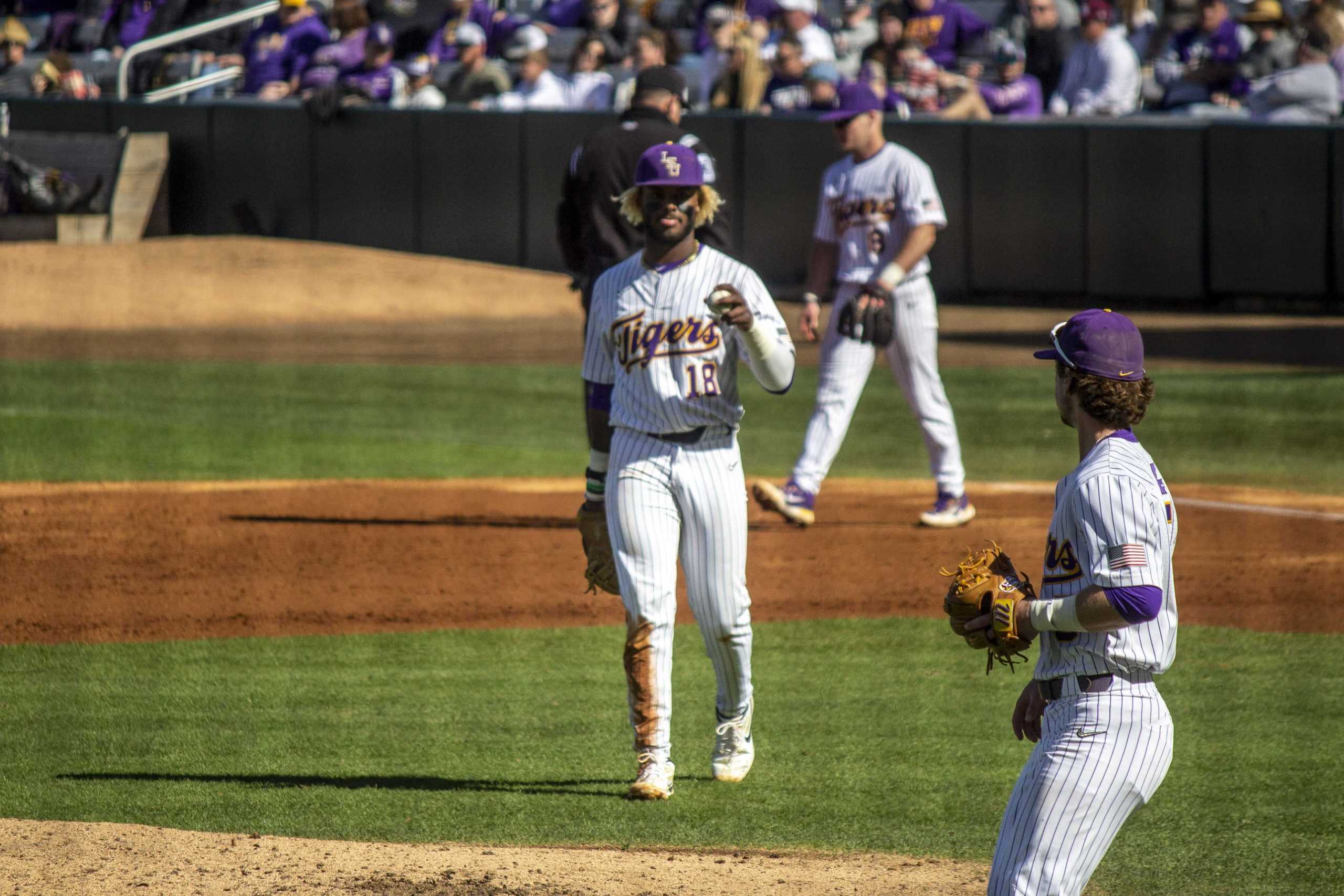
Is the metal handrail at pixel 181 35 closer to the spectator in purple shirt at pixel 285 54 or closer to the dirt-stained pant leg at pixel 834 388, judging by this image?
the spectator in purple shirt at pixel 285 54

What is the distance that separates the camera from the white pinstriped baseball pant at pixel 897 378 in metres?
8.91

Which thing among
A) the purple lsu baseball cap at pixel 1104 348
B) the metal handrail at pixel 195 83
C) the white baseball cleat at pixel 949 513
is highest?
the metal handrail at pixel 195 83

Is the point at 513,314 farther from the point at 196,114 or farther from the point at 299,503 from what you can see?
the point at 299,503

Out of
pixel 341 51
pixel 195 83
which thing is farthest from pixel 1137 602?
pixel 195 83

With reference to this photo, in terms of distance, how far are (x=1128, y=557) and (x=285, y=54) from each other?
69.8ft

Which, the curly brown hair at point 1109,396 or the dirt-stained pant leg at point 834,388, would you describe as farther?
the dirt-stained pant leg at point 834,388

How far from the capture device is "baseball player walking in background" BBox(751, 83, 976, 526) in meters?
8.81

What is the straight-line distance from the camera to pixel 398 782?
5.60 metres

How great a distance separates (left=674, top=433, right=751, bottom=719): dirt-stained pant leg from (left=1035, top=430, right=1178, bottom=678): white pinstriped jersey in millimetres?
1760

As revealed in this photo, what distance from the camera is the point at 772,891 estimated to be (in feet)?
14.8

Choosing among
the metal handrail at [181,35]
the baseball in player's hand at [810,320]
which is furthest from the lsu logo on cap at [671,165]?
the metal handrail at [181,35]

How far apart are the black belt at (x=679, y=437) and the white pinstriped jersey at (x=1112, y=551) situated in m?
1.81

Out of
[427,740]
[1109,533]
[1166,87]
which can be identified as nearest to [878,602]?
[427,740]

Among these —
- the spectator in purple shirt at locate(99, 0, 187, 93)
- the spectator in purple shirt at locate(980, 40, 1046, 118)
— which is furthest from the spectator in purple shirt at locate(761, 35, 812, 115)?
the spectator in purple shirt at locate(99, 0, 187, 93)
